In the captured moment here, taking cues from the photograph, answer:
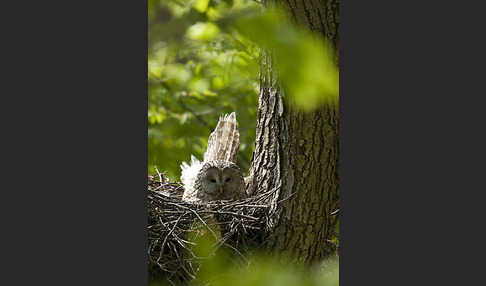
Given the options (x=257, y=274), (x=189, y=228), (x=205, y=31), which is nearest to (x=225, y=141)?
(x=189, y=228)

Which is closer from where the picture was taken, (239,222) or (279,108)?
(279,108)

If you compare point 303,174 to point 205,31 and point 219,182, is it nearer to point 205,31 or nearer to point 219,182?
point 219,182

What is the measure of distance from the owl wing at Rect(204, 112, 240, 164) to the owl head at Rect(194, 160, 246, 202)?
29 centimetres

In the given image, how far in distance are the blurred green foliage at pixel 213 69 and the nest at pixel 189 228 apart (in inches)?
10.0

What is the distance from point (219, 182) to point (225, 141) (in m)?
0.50

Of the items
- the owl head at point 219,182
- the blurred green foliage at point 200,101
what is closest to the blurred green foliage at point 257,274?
the owl head at point 219,182

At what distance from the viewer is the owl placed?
10.7 feet

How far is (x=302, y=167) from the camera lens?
232 cm

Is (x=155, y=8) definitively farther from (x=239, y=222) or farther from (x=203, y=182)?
(x=203, y=182)

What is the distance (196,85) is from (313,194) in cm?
198

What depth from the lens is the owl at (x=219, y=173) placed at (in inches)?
128

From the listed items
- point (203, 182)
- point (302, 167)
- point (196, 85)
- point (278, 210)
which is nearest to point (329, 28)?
point (302, 167)

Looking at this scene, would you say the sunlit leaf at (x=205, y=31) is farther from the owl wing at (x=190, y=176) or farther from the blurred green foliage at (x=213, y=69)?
the owl wing at (x=190, y=176)

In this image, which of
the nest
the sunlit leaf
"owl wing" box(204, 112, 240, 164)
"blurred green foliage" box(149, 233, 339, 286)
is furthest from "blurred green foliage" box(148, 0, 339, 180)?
"blurred green foliage" box(149, 233, 339, 286)
